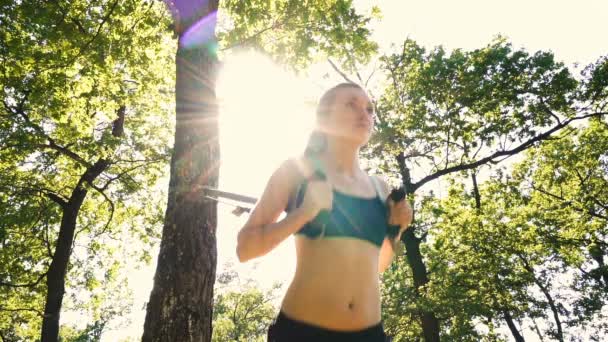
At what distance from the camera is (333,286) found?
1.97 metres

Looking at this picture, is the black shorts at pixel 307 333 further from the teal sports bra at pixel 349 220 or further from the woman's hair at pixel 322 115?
the woman's hair at pixel 322 115

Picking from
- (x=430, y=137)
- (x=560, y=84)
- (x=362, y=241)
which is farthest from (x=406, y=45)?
(x=362, y=241)

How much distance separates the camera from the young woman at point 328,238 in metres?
1.91

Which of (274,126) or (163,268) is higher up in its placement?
(274,126)

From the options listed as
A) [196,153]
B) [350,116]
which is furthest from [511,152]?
[350,116]

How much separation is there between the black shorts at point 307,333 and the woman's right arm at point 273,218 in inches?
14.3

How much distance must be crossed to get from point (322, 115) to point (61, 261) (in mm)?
14803

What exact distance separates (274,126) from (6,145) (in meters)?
7.82

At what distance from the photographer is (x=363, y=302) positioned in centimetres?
205

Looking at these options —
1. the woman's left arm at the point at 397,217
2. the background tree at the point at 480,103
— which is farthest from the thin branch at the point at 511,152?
the woman's left arm at the point at 397,217

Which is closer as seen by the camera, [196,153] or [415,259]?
[196,153]

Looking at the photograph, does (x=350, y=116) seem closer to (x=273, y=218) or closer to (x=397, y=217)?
(x=397, y=217)

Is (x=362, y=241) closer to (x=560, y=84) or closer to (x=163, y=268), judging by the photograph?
(x=163, y=268)

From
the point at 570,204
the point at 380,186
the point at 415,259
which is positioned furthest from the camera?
the point at 570,204
